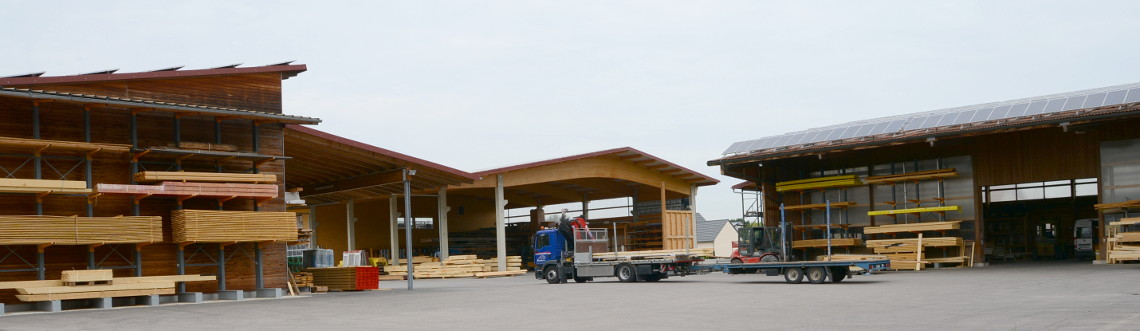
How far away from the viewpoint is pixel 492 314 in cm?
1777

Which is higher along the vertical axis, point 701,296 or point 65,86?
point 65,86

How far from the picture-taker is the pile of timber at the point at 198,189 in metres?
A: 22.2

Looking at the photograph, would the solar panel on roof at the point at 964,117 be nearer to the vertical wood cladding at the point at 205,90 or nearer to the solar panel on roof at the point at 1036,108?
the solar panel on roof at the point at 1036,108

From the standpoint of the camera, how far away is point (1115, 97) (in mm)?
32188

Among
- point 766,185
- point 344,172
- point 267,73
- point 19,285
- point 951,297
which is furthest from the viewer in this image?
point 766,185

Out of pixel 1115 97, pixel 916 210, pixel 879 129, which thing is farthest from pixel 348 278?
pixel 1115 97

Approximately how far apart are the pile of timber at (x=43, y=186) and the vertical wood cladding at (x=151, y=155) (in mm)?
976

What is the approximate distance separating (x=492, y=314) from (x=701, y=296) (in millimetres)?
5854

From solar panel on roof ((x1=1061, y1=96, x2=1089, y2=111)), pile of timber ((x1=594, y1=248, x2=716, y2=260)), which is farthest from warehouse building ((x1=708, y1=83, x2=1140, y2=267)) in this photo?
pile of timber ((x1=594, y1=248, x2=716, y2=260))

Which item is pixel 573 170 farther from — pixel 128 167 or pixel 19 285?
pixel 19 285

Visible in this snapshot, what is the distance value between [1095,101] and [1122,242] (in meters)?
4.64

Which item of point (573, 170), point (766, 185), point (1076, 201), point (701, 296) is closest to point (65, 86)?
point (701, 296)

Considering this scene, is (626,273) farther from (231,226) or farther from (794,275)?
(231,226)

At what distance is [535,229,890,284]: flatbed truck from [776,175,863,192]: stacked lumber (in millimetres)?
8597
